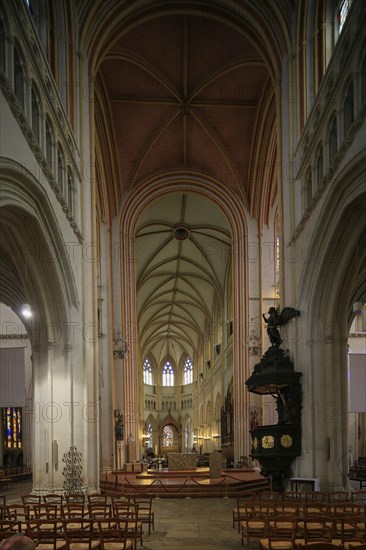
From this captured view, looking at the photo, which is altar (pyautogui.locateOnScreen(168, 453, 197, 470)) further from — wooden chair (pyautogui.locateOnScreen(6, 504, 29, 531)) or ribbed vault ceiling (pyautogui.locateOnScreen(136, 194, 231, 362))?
wooden chair (pyautogui.locateOnScreen(6, 504, 29, 531))

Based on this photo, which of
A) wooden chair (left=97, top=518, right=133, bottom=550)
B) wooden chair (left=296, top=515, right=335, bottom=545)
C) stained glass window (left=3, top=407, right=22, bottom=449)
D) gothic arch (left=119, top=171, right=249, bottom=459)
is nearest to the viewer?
Answer: wooden chair (left=296, top=515, right=335, bottom=545)

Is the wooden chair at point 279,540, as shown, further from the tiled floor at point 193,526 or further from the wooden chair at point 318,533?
the tiled floor at point 193,526

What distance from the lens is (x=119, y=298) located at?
29.8 meters

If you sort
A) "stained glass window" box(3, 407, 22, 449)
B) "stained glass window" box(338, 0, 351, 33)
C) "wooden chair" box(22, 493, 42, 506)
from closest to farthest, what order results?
1. "wooden chair" box(22, 493, 42, 506)
2. "stained glass window" box(338, 0, 351, 33)
3. "stained glass window" box(3, 407, 22, 449)

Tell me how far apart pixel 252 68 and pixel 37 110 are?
1361 centimetres

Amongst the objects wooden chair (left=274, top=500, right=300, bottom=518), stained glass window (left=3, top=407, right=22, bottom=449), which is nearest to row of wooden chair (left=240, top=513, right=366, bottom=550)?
wooden chair (left=274, top=500, right=300, bottom=518)

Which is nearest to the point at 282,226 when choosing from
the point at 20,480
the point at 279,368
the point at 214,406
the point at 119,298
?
the point at 279,368

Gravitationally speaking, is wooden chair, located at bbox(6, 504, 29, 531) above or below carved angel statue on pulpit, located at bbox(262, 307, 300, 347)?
below

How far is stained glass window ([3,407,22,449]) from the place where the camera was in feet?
101

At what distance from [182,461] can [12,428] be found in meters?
9.98

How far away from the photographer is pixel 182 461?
26109mm

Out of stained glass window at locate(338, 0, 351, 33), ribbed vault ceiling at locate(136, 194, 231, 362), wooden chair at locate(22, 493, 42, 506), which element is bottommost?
wooden chair at locate(22, 493, 42, 506)

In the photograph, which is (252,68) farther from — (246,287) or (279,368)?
(279,368)

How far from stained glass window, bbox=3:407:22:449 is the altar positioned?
9.13 m
